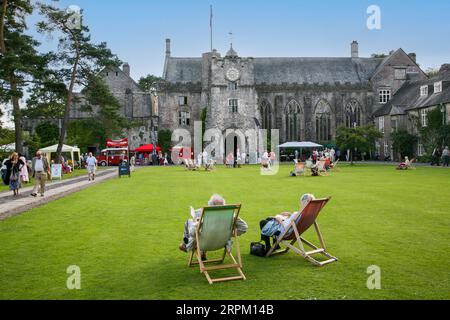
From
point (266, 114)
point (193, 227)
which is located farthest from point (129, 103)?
point (193, 227)

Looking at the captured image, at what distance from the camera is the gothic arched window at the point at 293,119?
66.0 metres

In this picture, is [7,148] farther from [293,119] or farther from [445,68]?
[445,68]

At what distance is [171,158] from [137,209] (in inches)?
1897

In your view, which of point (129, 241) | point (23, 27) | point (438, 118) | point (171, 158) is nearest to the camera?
point (129, 241)

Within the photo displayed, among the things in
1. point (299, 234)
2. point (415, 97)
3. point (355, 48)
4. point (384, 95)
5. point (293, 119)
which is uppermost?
point (355, 48)

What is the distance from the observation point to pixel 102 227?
12117mm

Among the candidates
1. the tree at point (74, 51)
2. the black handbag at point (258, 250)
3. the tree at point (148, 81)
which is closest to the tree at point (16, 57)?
the tree at point (74, 51)

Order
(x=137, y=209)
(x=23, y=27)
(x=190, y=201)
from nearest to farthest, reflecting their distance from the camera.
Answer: (x=137, y=209), (x=190, y=201), (x=23, y=27)

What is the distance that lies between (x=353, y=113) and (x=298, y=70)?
937 centimetres

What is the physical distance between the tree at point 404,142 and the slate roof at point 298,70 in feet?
47.2

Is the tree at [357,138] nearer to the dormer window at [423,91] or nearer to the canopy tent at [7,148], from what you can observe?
the dormer window at [423,91]

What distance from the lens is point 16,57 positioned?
91.6 feet
